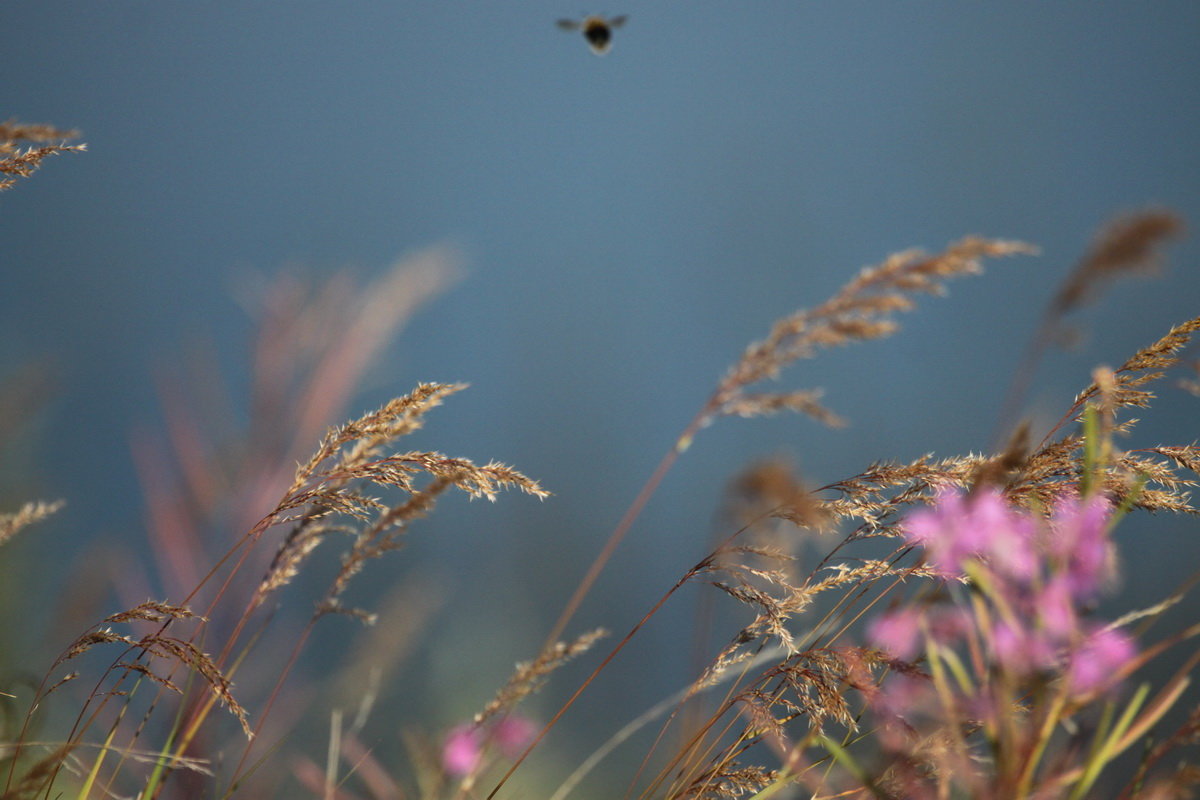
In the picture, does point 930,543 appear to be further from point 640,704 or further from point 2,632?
point 640,704

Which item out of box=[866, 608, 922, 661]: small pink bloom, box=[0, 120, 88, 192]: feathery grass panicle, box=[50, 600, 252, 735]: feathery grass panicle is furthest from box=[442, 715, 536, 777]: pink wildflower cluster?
box=[0, 120, 88, 192]: feathery grass panicle

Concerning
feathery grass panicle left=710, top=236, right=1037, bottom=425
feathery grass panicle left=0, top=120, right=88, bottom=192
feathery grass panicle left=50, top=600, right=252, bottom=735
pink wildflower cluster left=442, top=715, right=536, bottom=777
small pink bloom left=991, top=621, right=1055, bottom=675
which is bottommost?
pink wildflower cluster left=442, top=715, right=536, bottom=777

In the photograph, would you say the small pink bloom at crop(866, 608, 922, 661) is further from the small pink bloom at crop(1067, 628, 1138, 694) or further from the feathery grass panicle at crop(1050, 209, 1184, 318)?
the feathery grass panicle at crop(1050, 209, 1184, 318)

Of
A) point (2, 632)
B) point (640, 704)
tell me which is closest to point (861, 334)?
point (2, 632)

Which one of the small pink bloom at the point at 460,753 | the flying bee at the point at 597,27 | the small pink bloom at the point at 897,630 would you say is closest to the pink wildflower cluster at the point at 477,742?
the small pink bloom at the point at 460,753

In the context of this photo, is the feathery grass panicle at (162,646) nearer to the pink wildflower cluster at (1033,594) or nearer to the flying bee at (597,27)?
the pink wildflower cluster at (1033,594)
